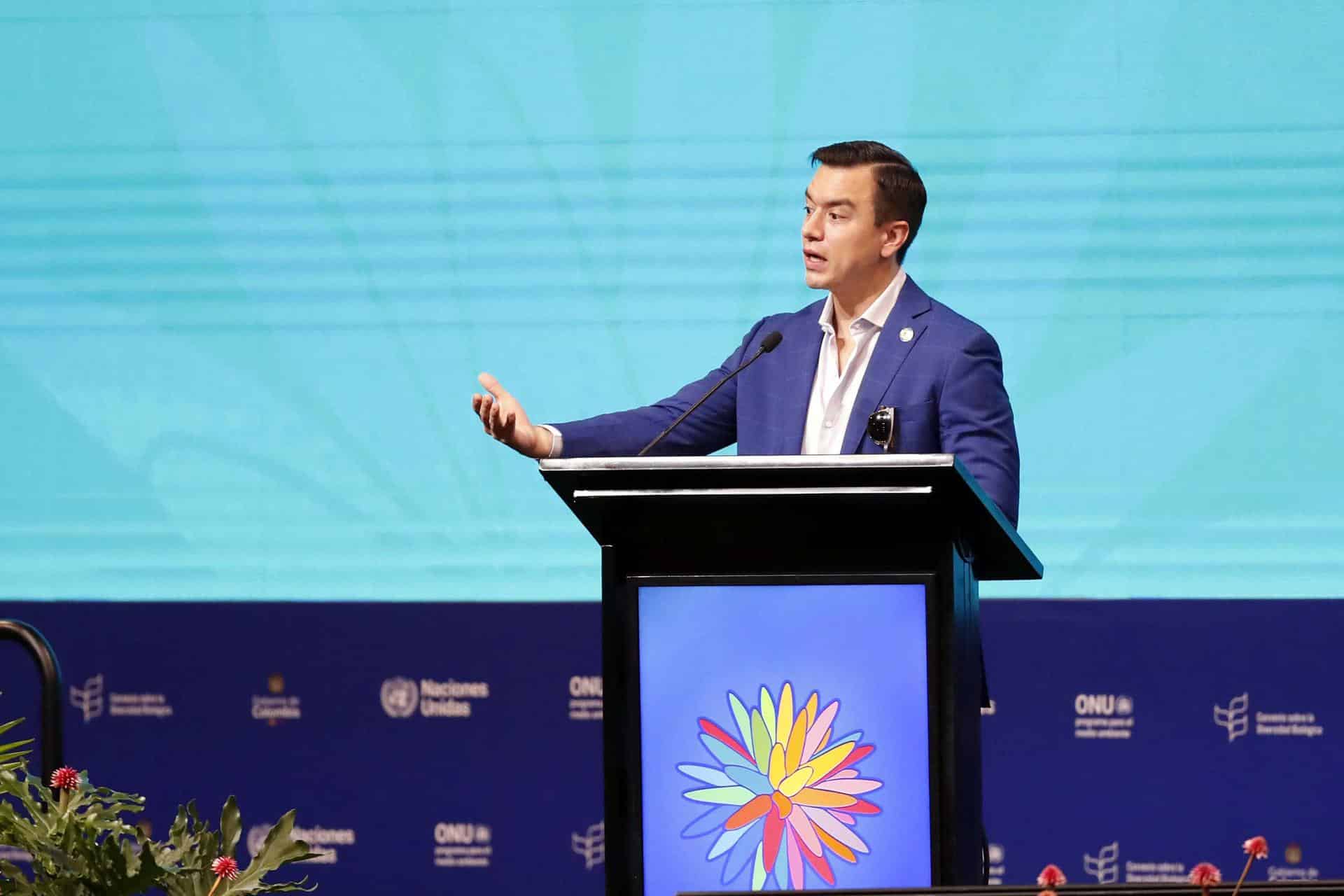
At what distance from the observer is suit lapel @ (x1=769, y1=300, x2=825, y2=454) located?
2896 mm

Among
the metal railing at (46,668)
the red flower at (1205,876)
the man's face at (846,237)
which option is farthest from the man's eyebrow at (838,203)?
the red flower at (1205,876)

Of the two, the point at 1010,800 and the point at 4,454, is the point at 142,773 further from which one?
the point at 1010,800

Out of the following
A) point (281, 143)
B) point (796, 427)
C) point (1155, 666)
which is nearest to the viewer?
point (796, 427)

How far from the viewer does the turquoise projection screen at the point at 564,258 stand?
4.08 m

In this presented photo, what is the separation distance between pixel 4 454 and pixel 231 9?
4.49 ft

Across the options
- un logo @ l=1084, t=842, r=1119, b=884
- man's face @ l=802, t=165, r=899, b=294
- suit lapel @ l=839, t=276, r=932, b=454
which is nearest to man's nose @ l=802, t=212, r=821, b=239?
man's face @ l=802, t=165, r=899, b=294

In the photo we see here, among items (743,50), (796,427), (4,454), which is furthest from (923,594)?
(4,454)

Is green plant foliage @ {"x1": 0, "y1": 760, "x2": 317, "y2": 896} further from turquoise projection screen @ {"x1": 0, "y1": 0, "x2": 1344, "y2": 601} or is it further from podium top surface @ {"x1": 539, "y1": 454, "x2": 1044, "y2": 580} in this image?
turquoise projection screen @ {"x1": 0, "y1": 0, "x2": 1344, "y2": 601}

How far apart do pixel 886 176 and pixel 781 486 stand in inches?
48.4

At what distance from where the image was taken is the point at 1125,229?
4.14 metres

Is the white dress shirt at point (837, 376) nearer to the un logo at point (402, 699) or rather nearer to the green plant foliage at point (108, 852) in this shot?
the green plant foliage at point (108, 852)

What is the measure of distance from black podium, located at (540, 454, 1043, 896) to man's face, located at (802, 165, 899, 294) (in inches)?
39.0

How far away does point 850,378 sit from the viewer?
9.61 ft

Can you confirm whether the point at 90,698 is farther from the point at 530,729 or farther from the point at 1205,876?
the point at 1205,876
